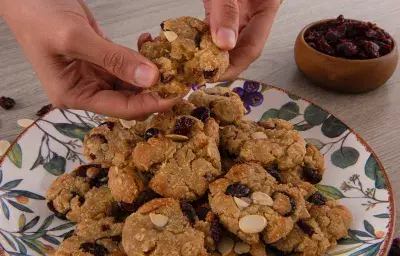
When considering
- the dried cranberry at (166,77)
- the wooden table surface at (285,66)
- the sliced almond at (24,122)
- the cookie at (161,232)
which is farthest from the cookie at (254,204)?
the sliced almond at (24,122)

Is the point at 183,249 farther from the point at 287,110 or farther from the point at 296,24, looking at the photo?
the point at 296,24

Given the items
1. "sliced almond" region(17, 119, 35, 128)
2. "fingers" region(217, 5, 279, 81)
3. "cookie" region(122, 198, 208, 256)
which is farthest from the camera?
"sliced almond" region(17, 119, 35, 128)

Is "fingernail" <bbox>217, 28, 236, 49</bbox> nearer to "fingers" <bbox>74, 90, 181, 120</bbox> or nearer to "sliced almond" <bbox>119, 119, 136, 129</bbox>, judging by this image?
"fingers" <bbox>74, 90, 181, 120</bbox>

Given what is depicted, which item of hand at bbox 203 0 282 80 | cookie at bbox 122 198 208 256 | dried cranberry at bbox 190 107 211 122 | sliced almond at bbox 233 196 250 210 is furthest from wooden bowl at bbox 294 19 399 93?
cookie at bbox 122 198 208 256

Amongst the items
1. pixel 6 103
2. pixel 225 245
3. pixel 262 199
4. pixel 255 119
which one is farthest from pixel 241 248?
pixel 6 103

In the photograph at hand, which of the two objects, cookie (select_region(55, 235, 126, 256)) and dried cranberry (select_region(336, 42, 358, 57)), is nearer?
cookie (select_region(55, 235, 126, 256))

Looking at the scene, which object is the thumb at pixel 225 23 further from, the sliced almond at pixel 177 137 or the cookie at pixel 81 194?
the cookie at pixel 81 194

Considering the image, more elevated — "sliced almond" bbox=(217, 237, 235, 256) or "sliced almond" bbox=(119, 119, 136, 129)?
"sliced almond" bbox=(119, 119, 136, 129)

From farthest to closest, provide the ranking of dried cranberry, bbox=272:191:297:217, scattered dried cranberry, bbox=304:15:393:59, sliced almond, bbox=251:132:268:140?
scattered dried cranberry, bbox=304:15:393:59 < sliced almond, bbox=251:132:268:140 < dried cranberry, bbox=272:191:297:217

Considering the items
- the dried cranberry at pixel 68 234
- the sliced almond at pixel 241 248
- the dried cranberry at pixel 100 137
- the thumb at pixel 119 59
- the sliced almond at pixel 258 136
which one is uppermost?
the thumb at pixel 119 59
